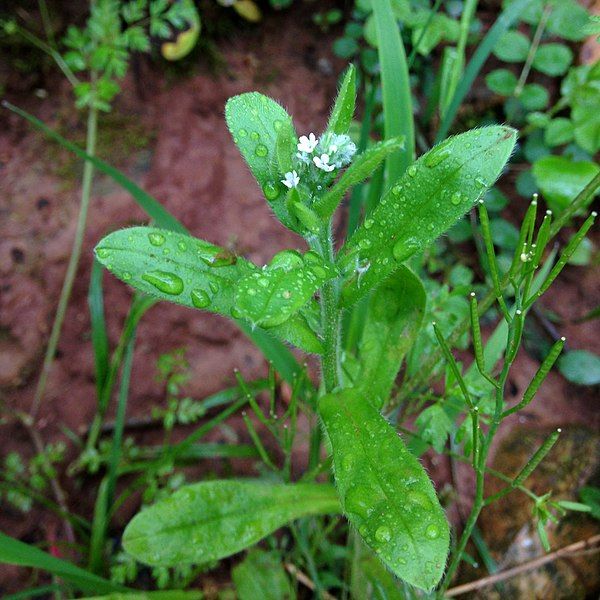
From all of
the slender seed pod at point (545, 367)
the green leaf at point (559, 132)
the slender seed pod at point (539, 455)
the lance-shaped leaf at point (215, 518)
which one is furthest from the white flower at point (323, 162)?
the green leaf at point (559, 132)

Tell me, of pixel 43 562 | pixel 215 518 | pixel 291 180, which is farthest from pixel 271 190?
pixel 43 562

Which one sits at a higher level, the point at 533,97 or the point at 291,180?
the point at 291,180

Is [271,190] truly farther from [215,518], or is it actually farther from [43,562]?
[43,562]

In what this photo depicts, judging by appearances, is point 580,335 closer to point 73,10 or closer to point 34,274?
point 34,274

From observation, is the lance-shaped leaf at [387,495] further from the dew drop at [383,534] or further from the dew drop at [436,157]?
the dew drop at [436,157]

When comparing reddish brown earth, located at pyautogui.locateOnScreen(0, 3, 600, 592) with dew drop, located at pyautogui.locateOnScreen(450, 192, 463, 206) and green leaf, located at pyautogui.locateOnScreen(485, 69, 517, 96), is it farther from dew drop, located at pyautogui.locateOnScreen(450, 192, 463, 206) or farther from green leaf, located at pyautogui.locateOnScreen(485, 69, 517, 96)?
dew drop, located at pyautogui.locateOnScreen(450, 192, 463, 206)
